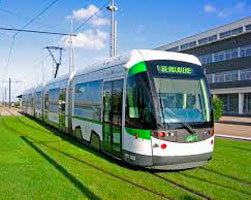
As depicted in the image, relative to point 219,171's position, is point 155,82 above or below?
above

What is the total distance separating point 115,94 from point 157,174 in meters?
2.59

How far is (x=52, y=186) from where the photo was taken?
6.45m

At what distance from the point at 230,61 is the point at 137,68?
4186 centimetres

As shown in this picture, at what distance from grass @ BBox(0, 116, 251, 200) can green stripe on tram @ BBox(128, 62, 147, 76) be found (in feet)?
8.32

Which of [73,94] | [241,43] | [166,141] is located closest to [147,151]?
[166,141]

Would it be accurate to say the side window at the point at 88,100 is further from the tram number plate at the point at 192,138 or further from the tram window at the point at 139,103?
the tram number plate at the point at 192,138

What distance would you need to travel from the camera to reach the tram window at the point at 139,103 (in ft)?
24.8

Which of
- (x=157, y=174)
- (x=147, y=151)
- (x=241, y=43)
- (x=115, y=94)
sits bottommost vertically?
(x=157, y=174)

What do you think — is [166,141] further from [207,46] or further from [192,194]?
[207,46]

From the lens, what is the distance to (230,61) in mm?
46750

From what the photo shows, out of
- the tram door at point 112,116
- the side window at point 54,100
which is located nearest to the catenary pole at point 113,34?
the side window at point 54,100

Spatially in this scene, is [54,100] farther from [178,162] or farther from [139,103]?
[178,162]

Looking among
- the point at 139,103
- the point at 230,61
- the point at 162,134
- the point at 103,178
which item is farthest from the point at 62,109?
the point at 230,61

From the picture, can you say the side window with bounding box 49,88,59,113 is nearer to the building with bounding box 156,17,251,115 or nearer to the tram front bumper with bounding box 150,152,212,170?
the tram front bumper with bounding box 150,152,212,170
